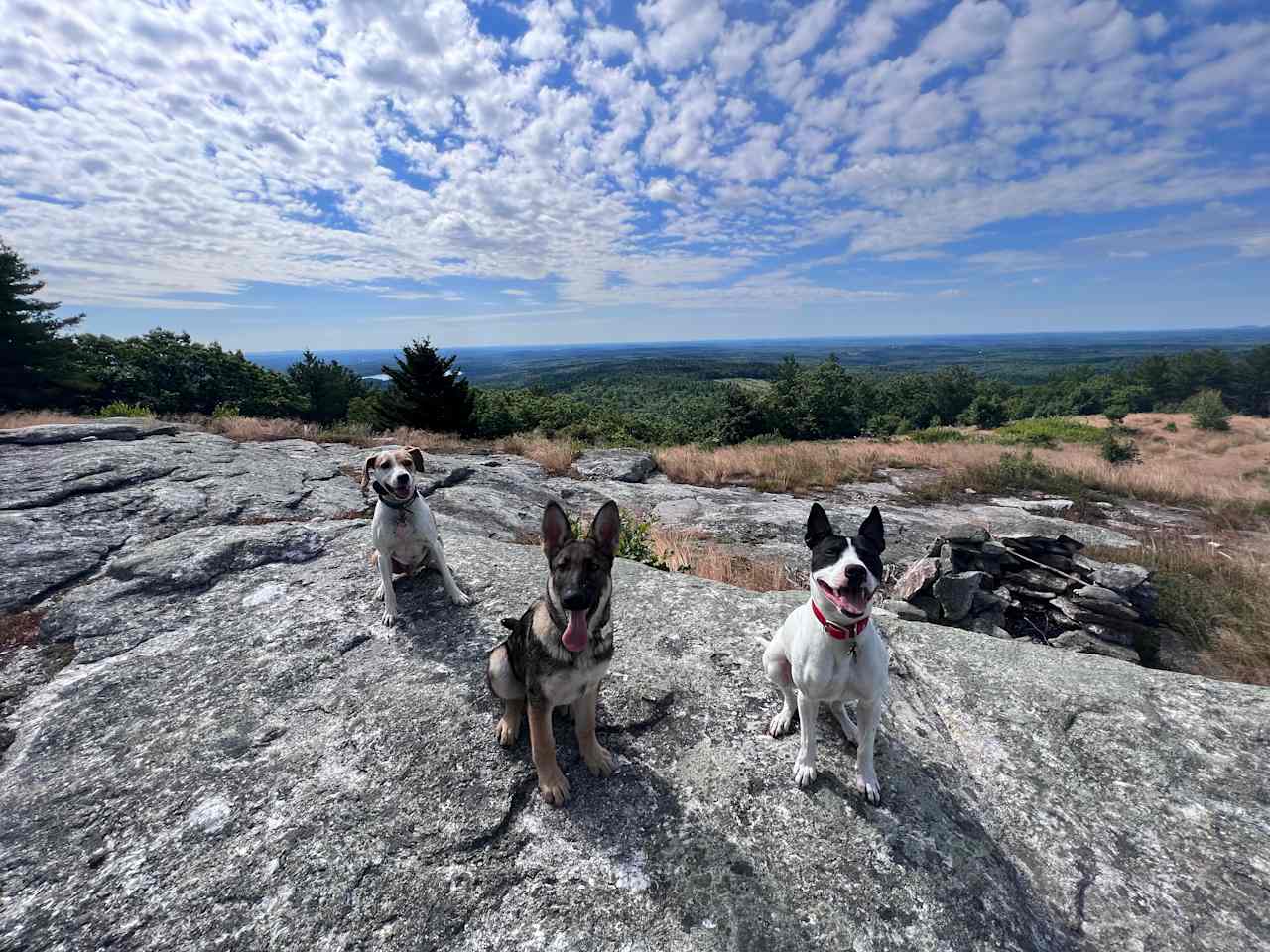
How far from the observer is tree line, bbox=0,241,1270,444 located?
27922mm

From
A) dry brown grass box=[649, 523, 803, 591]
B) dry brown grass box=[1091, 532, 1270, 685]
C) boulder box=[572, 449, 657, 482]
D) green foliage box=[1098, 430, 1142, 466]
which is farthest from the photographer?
green foliage box=[1098, 430, 1142, 466]

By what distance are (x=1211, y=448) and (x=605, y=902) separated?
1921 inches

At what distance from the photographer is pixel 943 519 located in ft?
37.8

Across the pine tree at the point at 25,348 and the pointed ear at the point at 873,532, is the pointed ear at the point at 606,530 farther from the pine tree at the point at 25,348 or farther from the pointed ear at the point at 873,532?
the pine tree at the point at 25,348

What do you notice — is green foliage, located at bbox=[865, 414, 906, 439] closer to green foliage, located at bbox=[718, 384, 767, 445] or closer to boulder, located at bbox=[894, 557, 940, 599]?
green foliage, located at bbox=[718, 384, 767, 445]

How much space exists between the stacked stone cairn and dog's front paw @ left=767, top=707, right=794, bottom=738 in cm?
311

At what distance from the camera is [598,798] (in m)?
2.87

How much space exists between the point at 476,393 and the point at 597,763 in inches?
1627

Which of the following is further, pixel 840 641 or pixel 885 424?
pixel 885 424

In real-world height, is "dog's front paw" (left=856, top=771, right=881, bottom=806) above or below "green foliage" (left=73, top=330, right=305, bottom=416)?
below

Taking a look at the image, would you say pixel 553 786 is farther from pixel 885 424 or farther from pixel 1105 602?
pixel 885 424

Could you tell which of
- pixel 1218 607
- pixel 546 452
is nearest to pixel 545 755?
pixel 1218 607

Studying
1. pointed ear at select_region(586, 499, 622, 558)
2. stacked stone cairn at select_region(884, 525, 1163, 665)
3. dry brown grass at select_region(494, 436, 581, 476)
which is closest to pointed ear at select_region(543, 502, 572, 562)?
pointed ear at select_region(586, 499, 622, 558)

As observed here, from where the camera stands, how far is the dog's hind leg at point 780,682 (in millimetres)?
3165
